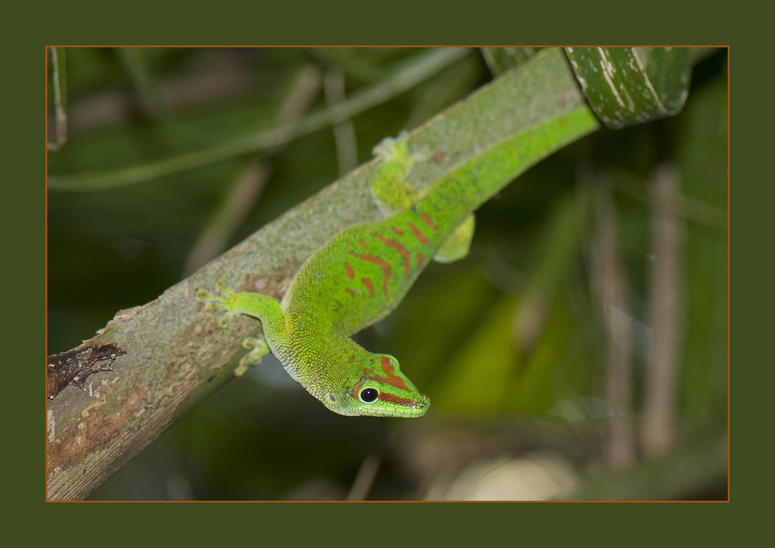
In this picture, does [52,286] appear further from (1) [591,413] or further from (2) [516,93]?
(1) [591,413]

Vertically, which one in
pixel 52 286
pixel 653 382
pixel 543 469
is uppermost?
pixel 52 286

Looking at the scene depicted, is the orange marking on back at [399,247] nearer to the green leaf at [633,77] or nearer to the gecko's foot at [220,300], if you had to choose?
the gecko's foot at [220,300]

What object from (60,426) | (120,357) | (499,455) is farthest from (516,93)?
(499,455)

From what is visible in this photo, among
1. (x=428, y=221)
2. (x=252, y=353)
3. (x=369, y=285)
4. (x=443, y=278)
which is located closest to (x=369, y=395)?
(x=252, y=353)

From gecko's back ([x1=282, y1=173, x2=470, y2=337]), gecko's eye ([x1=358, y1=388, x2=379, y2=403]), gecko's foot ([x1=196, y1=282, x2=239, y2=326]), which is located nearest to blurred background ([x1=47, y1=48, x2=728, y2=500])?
gecko's back ([x1=282, y1=173, x2=470, y2=337])

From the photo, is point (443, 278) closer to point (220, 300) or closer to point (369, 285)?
point (369, 285)

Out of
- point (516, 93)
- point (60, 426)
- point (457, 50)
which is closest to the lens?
point (60, 426)
